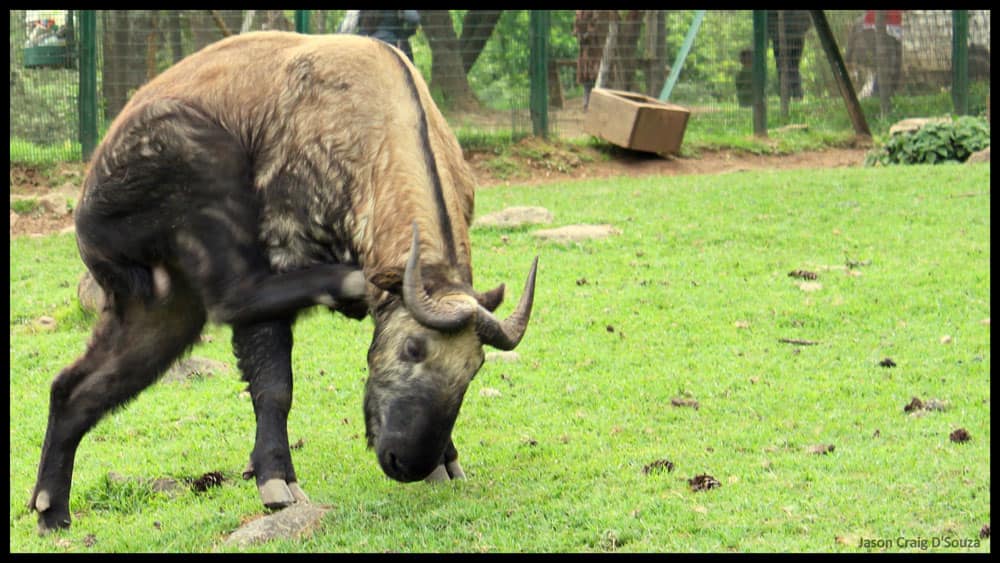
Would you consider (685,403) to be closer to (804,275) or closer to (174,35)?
(804,275)

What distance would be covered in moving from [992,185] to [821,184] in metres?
1.55

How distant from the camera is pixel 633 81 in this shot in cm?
1605

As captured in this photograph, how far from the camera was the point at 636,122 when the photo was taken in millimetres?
14055

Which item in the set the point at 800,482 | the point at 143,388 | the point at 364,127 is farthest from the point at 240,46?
the point at 800,482

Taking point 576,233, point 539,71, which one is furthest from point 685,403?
point 539,71

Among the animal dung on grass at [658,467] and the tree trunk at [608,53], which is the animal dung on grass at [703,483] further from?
the tree trunk at [608,53]

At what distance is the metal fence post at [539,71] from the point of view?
14.9 metres

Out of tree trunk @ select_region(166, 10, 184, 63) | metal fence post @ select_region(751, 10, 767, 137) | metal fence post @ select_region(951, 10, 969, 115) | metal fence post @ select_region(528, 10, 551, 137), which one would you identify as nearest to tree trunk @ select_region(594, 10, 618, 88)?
metal fence post @ select_region(528, 10, 551, 137)

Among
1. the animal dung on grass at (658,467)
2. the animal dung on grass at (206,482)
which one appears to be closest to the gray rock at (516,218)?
the animal dung on grass at (206,482)

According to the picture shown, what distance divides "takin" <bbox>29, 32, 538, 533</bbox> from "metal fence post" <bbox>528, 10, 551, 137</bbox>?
365 inches

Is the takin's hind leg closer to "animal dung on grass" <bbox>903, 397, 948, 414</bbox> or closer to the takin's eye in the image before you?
the takin's eye

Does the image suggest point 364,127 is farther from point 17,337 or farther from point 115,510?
point 17,337

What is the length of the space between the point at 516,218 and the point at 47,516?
6418mm

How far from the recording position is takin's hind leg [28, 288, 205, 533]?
545 cm
